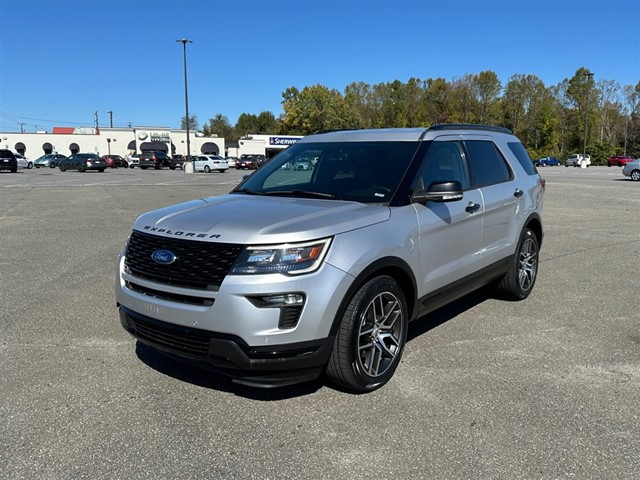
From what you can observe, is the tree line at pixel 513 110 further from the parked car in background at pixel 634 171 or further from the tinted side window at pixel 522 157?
the tinted side window at pixel 522 157

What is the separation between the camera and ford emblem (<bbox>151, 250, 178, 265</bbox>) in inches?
131

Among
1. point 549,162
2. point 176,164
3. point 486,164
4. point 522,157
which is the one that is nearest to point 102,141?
point 176,164

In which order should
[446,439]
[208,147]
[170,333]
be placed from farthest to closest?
[208,147] → [170,333] → [446,439]

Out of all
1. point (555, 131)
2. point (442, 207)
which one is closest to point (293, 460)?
point (442, 207)

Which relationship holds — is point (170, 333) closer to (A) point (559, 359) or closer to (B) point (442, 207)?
(B) point (442, 207)

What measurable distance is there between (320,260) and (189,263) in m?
0.81

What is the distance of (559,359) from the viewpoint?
425 cm

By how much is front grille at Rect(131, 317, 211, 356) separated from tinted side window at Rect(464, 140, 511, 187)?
9.70 ft

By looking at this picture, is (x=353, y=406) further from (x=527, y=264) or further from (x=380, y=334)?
(x=527, y=264)

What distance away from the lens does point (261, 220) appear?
11.2ft

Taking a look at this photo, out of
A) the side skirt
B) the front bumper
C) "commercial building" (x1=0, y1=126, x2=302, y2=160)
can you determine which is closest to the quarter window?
the side skirt

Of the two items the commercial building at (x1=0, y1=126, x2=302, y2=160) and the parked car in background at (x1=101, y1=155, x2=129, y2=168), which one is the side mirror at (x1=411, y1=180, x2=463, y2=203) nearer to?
the parked car in background at (x1=101, y1=155, x2=129, y2=168)

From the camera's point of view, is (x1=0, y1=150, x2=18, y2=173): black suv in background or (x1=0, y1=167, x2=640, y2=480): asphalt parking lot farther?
(x1=0, y1=150, x2=18, y2=173): black suv in background

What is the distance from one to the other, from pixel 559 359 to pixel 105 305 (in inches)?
173
